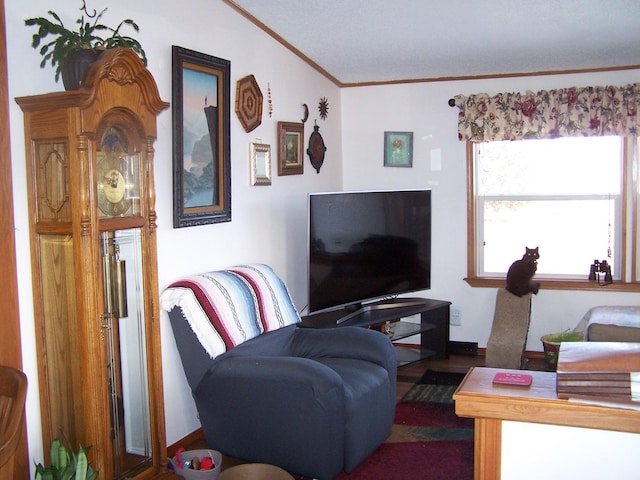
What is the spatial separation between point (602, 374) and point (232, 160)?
2.73 meters

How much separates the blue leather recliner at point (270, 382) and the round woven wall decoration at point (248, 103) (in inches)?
37.5

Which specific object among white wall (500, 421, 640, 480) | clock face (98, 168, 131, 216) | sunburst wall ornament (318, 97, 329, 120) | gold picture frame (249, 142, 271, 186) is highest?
sunburst wall ornament (318, 97, 329, 120)

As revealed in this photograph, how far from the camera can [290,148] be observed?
4.53 m

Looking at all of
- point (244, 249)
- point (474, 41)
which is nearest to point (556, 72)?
point (474, 41)

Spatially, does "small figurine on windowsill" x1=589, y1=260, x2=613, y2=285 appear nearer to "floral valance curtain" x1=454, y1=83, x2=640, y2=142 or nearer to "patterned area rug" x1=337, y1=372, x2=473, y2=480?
"floral valance curtain" x1=454, y1=83, x2=640, y2=142

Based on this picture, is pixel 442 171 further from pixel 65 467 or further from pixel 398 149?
pixel 65 467

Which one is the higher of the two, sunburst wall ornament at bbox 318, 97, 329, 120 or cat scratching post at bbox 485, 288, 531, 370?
sunburst wall ornament at bbox 318, 97, 329, 120

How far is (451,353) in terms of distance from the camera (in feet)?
17.3

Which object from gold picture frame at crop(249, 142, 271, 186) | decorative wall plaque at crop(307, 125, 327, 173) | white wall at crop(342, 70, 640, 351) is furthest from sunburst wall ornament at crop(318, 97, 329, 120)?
gold picture frame at crop(249, 142, 271, 186)

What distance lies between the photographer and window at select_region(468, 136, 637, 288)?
16.1ft

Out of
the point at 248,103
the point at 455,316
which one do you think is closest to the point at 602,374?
the point at 248,103

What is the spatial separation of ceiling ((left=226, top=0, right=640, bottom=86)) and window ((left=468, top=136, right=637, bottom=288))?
607 mm

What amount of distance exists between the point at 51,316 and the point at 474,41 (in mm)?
3104

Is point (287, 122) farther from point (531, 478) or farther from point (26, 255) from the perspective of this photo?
point (531, 478)
